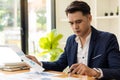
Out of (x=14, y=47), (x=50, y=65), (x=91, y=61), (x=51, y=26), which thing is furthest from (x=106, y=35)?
(x=51, y=26)

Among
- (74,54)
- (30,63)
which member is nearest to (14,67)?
(30,63)

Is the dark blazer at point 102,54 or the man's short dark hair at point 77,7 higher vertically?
the man's short dark hair at point 77,7

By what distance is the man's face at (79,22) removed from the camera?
1981mm

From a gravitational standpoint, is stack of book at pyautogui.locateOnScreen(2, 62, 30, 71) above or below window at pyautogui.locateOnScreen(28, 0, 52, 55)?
below

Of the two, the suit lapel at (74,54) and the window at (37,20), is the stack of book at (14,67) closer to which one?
the suit lapel at (74,54)

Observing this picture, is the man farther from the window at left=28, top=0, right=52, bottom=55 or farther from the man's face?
the window at left=28, top=0, right=52, bottom=55

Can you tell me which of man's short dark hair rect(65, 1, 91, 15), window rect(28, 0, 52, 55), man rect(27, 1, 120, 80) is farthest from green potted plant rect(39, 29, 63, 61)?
man's short dark hair rect(65, 1, 91, 15)

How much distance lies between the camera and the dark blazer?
5.76 ft

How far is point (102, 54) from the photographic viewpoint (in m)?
1.93

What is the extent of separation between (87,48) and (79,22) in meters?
0.25

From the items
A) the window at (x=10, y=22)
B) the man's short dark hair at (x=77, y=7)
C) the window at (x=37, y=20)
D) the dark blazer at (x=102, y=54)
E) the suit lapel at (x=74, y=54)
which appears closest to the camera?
the dark blazer at (x=102, y=54)

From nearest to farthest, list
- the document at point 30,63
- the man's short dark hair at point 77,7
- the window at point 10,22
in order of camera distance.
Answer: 1. the document at point 30,63
2. the man's short dark hair at point 77,7
3. the window at point 10,22

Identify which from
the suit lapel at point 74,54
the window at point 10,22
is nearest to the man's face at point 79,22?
the suit lapel at point 74,54

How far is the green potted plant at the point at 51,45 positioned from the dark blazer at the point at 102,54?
1572mm
